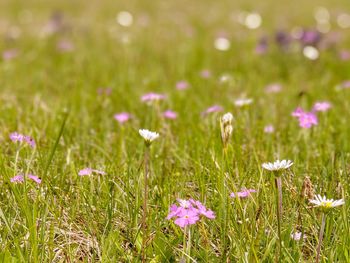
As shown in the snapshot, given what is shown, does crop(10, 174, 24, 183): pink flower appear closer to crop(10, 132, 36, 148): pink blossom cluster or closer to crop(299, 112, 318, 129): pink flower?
crop(10, 132, 36, 148): pink blossom cluster

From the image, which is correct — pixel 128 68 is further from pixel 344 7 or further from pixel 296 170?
pixel 344 7

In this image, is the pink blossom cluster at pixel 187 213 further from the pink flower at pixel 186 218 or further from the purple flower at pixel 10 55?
the purple flower at pixel 10 55

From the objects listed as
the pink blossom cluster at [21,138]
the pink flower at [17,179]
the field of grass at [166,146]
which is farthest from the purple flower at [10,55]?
the pink flower at [17,179]

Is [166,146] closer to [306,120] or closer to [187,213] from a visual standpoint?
[306,120]

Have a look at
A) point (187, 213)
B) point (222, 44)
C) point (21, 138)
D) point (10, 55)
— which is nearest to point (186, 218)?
point (187, 213)

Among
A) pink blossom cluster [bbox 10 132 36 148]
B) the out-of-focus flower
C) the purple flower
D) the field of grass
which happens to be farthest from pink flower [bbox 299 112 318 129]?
the out-of-focus flower

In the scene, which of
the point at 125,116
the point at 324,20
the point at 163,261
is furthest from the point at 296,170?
the point at 324,20
